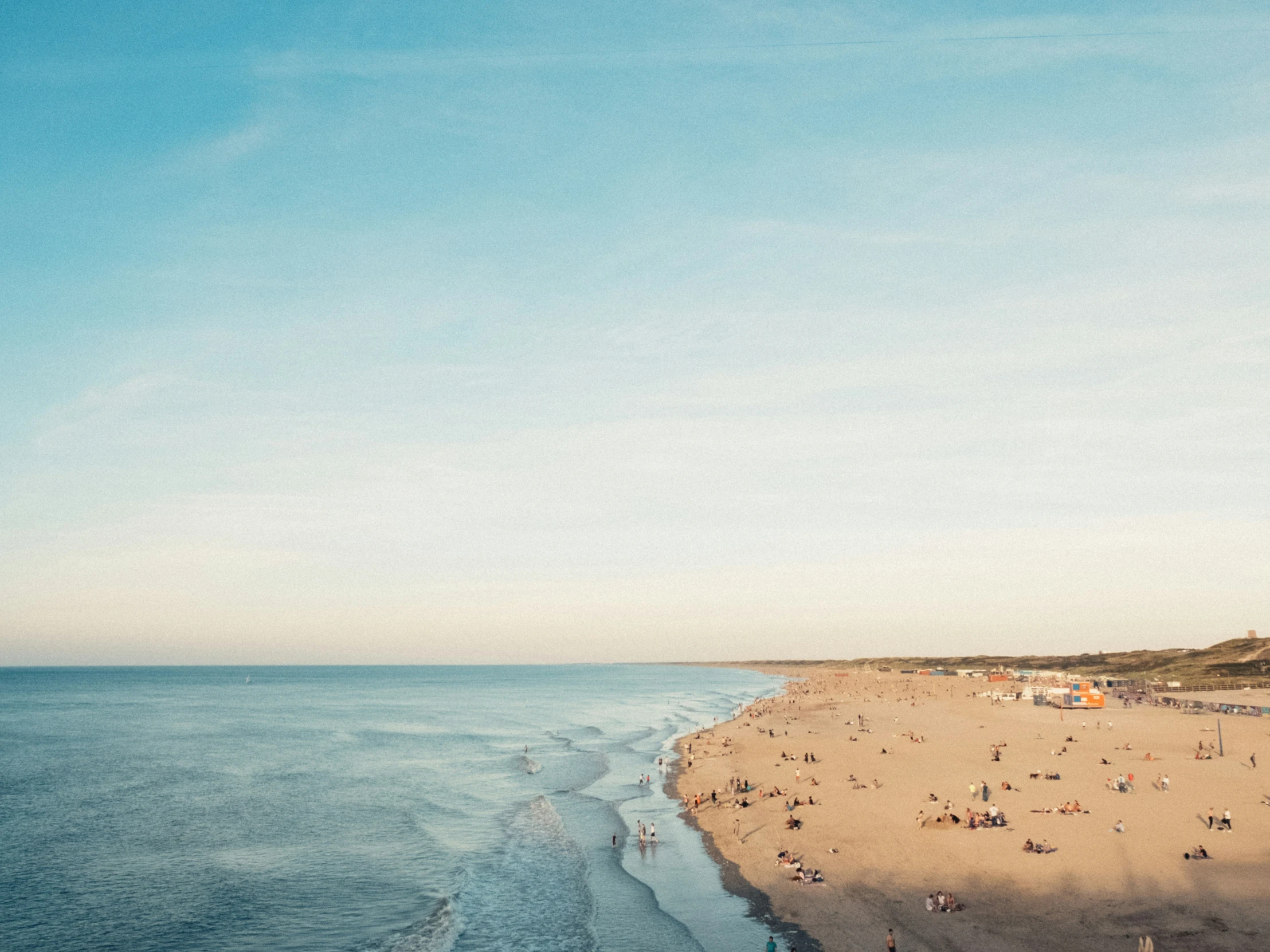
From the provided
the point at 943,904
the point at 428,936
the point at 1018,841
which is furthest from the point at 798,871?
the point at 428,936

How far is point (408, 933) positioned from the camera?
94.1 feet

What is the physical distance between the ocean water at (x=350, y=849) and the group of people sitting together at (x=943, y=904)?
5.52 m

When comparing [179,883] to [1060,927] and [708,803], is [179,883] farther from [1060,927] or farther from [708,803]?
[1060,927]

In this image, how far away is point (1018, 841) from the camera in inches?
1316

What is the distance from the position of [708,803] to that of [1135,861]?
74.1 feet

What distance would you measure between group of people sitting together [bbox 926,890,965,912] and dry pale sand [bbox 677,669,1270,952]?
24 centimetres

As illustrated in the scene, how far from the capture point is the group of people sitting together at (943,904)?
87.4 feet

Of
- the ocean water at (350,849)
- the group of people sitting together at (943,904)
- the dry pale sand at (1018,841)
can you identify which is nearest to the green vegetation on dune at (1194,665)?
the dry pale sand at (1018,841)

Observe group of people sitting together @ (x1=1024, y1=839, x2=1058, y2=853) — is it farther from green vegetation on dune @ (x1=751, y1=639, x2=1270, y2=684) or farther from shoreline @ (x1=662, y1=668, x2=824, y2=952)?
green vegetation on dune @ (x1=751, y1=639, x2=1270, y2=684)

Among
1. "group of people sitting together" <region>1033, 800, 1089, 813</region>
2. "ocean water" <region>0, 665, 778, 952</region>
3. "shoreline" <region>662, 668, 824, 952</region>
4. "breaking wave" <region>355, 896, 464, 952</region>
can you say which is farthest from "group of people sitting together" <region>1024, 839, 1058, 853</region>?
"breaking wave" <region>355, 896, 464, 952</region>

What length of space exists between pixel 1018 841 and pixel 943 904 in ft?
28.8

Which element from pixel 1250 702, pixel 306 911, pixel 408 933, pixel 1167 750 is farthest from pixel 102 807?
pixel 1250 702

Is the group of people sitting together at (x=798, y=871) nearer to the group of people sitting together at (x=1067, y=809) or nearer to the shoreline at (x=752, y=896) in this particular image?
the shoreline at (x=752, y=896)

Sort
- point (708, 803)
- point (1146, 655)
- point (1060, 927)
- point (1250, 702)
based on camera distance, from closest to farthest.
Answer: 1. point (1060, 927)
2. point (708, 803)
3. point (1250, 702)
4. point (1146, 655)
